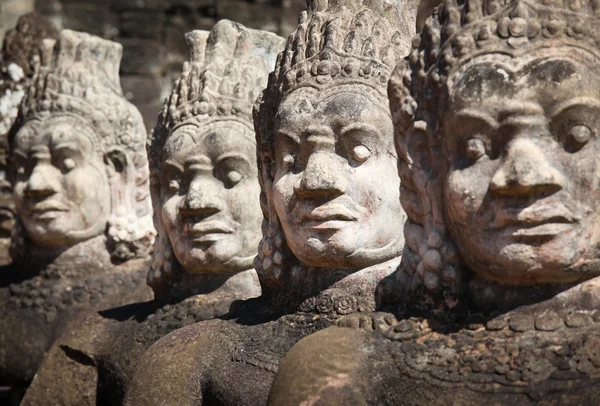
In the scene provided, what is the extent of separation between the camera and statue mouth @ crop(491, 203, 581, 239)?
3.84 m

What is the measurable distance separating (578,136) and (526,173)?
0.69 ft

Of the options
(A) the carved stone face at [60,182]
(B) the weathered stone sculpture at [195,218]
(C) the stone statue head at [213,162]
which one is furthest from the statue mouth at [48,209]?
(C) the stone statue head at [213,162]

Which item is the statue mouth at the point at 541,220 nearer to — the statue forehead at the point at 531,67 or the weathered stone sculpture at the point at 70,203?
the statue forehead at the point at 531,67

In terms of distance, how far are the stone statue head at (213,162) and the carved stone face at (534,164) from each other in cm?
269

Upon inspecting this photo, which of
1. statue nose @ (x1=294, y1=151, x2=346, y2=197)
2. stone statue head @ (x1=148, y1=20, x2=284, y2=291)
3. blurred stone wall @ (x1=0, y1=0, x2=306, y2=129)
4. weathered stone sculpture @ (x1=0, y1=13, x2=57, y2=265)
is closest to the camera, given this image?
statue nose @ (x1=294, y1=151, x2=346, y2=197)

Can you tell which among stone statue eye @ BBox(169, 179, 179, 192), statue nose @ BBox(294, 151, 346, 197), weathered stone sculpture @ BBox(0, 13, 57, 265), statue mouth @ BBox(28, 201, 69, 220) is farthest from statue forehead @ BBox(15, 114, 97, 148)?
statue nose @ BBox(294, 151, 346, 197)

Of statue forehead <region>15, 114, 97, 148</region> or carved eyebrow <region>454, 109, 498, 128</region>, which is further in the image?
statue forehead <region>15, 114, 97, 148</region>

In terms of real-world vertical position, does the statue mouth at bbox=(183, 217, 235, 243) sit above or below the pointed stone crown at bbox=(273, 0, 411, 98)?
below

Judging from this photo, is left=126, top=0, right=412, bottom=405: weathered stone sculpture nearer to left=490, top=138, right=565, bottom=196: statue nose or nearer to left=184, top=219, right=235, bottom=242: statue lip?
left=184, top=219, right=235, bottom=242: statue lip

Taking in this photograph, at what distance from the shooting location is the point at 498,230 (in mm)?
3924

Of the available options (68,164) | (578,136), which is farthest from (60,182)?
(578,136)

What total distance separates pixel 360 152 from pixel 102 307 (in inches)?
126

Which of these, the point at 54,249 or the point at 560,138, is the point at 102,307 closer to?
the point at 54,249

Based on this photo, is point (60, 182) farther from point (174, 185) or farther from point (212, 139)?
point (212, 139)
